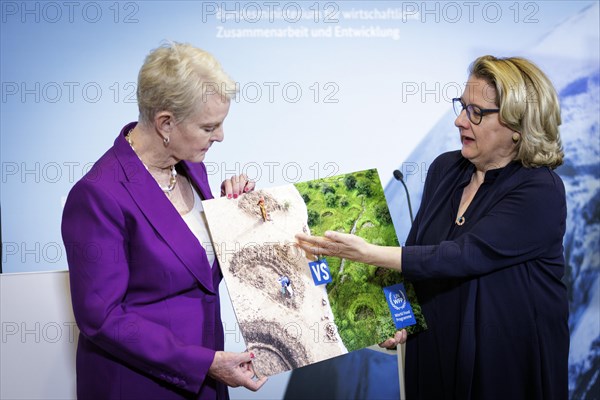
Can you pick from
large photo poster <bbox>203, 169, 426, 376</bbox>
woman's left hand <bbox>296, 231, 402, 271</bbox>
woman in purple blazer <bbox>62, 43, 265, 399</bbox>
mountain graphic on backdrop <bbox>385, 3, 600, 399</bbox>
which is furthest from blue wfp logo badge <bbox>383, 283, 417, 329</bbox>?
mountain graphic on backdrop <bbox>385, 3, 600, 399</bbox>

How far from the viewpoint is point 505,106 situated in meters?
1.84

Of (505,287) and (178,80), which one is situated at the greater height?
(178,80)

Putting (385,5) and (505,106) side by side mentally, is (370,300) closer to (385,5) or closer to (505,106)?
(505,106)

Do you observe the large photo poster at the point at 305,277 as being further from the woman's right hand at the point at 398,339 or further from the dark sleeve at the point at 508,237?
the dark sleeve at the point at 508,237

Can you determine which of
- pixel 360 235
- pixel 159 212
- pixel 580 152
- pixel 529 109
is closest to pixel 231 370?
pixel 159 212

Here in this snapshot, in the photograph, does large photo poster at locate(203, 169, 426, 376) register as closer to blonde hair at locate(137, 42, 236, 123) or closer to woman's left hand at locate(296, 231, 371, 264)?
woman's left hand at locate(296, 231, 371, 264)

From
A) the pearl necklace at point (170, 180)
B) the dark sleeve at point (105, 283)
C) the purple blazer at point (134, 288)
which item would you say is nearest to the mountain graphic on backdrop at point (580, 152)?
the pearl necklace at point (170, 180)

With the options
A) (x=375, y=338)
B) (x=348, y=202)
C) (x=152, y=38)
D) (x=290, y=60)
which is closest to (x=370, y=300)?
(x=375, y=338)

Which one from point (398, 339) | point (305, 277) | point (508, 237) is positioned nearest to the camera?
point (508, 237)

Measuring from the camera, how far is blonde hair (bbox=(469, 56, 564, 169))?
184 cm

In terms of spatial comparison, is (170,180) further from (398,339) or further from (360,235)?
(398,339)

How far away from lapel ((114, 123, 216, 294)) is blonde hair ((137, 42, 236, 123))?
5.2 inches

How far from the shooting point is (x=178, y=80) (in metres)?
1.62

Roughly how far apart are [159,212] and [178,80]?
324 mm
